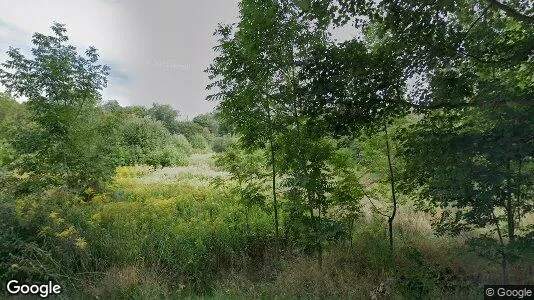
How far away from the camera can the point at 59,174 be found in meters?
8.01

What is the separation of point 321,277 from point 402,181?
2.21 m

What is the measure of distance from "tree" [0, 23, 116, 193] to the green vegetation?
11 centimetres

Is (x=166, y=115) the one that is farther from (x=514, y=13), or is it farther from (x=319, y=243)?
(x=514, y=13)

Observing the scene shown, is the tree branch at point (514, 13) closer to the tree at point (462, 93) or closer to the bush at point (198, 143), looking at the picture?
the tree at point (462, 93)

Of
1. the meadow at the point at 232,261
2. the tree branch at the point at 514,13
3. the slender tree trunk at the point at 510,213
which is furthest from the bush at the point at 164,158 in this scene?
the tree branch at the point at 514,13

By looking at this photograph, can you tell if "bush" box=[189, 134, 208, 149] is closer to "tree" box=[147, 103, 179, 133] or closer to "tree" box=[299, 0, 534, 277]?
"tree" box=[147, 103, 179, 133]

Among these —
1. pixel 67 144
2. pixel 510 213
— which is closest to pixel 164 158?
pixel 67 144

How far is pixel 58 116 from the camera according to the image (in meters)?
7.80

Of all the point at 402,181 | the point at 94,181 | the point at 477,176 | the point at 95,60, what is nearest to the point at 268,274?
the point at 402,181

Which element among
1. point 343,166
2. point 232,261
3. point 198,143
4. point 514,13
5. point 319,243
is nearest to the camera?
point 514,13

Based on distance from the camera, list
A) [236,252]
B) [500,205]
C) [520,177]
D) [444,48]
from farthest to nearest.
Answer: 1. [236,252]
2. [444,48]
3. [500,205]
4. [520,177]

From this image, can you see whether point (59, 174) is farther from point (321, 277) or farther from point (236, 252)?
point (321, 277)

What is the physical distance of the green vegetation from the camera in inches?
176

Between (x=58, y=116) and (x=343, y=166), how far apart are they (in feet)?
20.9
